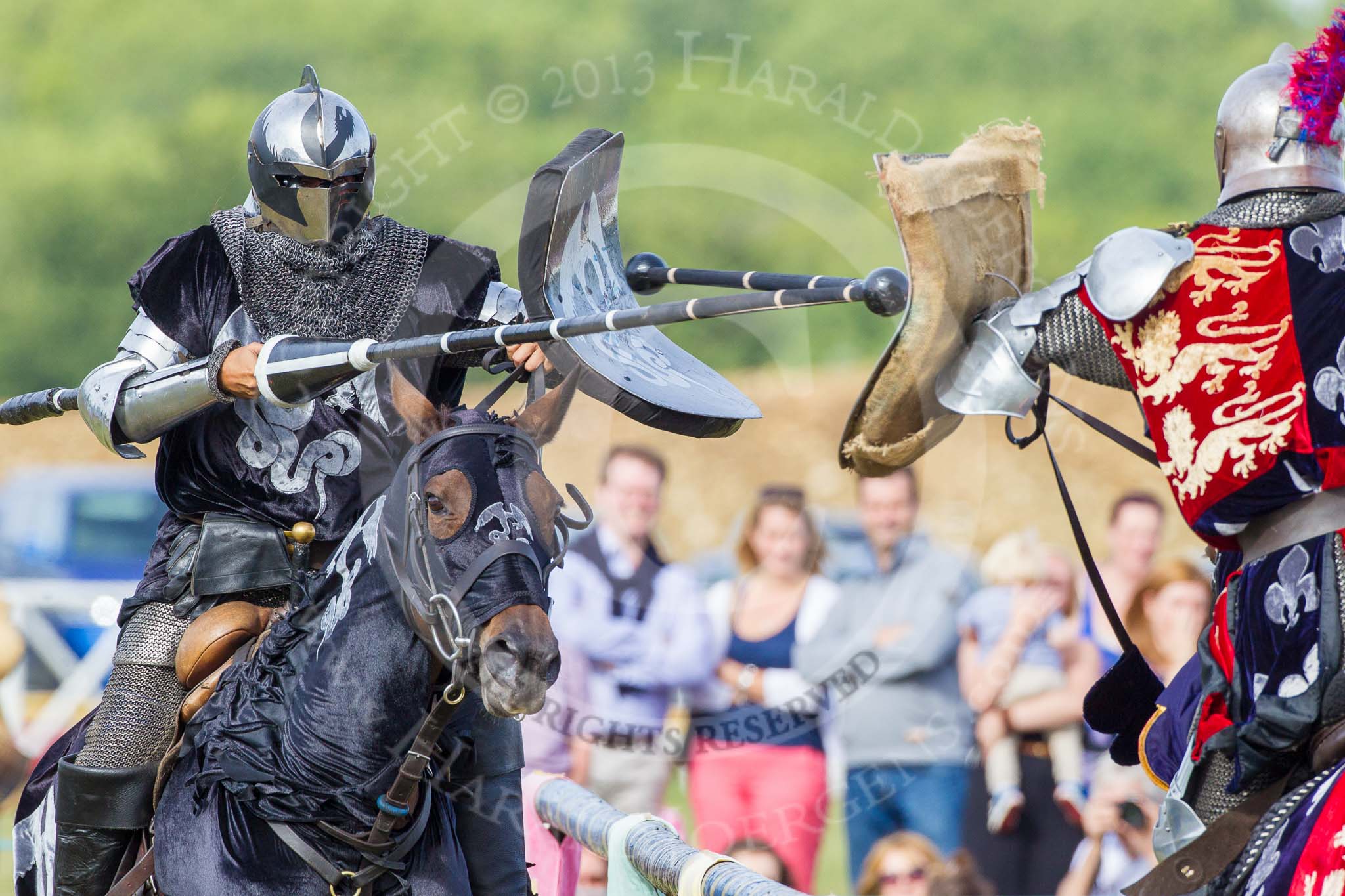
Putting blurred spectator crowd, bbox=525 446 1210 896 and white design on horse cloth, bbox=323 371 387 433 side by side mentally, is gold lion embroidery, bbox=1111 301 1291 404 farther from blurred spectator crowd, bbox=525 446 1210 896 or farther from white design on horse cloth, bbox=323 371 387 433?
blurred spectator crowd, bbox=525 446 1210 896

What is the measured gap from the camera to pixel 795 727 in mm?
7336

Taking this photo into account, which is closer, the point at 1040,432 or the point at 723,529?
the point at 1040,432

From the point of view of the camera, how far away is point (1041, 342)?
3.69 m

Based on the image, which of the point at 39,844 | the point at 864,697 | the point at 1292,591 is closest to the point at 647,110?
the point at 864,697

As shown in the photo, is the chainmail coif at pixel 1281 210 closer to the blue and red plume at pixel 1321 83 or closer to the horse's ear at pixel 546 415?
the blue and red plume at pixel 1321 83

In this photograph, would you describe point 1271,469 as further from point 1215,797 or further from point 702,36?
point 702,36

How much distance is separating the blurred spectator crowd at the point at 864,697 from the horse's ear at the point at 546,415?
3292mm

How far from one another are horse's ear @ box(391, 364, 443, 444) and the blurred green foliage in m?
8.46

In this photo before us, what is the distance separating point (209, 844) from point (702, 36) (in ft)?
47.0

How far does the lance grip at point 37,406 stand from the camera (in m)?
4.70

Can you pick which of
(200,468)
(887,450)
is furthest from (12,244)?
(887,450)

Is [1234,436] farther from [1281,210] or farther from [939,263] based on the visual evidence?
[939,263]

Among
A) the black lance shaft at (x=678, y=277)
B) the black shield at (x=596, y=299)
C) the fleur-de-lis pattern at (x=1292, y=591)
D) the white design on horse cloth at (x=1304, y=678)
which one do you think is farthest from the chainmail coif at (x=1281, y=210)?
the black shield at (x=596, y=299)

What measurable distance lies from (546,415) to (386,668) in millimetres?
672
